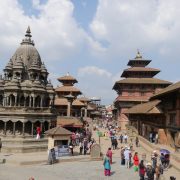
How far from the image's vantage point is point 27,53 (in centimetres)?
4541

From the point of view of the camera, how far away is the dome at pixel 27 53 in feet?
148

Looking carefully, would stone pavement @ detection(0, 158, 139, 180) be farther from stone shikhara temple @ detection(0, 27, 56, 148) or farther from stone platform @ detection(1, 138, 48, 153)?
stone shikhara temple @ detection(0, 27, 56, 148)

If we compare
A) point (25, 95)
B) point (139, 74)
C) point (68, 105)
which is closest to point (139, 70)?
point (139, 74)

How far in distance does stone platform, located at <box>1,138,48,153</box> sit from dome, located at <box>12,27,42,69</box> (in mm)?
13201

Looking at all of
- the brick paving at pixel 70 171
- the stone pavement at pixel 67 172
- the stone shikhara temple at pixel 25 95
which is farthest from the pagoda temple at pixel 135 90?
the stone pavement at pixel 67 172

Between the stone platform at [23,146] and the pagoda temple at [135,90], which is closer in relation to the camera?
the stone platform at [23,146]

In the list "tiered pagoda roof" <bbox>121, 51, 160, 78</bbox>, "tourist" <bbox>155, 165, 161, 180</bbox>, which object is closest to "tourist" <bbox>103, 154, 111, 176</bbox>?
"tourist" <bbox>155, 165, 161, 180</bbox>

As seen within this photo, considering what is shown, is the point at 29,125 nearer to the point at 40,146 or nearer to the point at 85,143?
the point at 40,146

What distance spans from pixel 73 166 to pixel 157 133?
14599 millimetres

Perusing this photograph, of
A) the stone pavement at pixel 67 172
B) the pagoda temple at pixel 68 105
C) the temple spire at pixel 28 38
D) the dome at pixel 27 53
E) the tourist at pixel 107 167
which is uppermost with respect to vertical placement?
the temple spire at pixel 28 38

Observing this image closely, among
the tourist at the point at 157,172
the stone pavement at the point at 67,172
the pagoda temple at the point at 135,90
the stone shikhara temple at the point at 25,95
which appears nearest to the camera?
the tourist at the point at 157,172

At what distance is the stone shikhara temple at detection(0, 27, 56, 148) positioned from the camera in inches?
1558

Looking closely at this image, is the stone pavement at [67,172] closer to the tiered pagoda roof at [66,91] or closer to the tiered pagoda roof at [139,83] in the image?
the tiered pagoda roof at [139,83]

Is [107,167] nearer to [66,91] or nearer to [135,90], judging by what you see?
[135,90]
